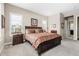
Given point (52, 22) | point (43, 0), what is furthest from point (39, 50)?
point (52, 22)

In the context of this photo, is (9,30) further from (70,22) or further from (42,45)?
(70,22)

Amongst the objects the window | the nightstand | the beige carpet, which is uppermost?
the window

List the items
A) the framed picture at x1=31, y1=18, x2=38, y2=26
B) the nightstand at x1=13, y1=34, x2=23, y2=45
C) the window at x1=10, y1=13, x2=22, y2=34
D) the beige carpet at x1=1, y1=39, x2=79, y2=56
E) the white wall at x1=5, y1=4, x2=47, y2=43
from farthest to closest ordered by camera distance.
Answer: the framed picture at x1=31, y1=18, x2=38, y2=26, the window at x1=10, y1=13, x2=22, y2=34, the white wall at x1=5, y1=4, x2=47, y2=43, the nightstand at x1=13, y1=34, x2=23, y2=45, the beige carpet at x1=1, y1=39, x2=79, y2=56

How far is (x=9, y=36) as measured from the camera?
4598mm

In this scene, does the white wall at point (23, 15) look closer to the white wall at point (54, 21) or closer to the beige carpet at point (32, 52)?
the white wall at point (54, 21)

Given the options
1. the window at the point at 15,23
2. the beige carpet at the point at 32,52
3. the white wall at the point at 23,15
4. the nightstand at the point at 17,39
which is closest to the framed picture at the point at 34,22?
the white wall at the point at 23,15

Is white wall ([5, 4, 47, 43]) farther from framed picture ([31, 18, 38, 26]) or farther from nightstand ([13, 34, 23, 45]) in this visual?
nightstand ([13, 34, 23, 45])

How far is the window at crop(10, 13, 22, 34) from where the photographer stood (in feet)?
15.9

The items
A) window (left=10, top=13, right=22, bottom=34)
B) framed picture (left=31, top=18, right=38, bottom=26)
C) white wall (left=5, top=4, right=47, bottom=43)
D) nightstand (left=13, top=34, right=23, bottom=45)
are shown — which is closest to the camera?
nightstand (left=13, top=34, right=23, bottom=45)

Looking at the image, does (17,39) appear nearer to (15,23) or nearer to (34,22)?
(15,23)

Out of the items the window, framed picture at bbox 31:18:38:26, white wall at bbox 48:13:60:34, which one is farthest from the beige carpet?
white wall at bbox 48:13:60:34

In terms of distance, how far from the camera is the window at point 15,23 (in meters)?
4.84

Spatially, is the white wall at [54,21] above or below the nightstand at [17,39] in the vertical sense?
above

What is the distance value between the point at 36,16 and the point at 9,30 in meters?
2.81
